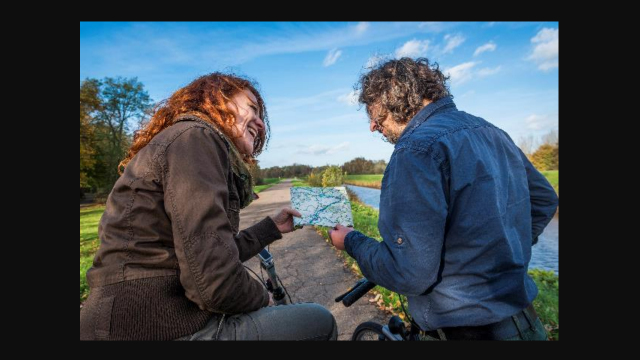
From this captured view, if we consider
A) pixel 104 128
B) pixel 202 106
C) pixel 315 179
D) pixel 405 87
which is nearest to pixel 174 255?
pixel 202 106

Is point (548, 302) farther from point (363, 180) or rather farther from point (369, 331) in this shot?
point (363, 180)

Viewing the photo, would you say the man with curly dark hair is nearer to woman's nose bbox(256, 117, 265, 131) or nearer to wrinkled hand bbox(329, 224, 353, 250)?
wrinkled hand bbox(329, 224, 353, 250)

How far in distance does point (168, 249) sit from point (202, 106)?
695 millimetres

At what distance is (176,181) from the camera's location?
129 cm

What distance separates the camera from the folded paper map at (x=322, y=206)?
2113 millimetres

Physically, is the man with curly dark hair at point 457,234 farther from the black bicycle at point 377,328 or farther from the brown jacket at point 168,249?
the brown jacket at point 168,249

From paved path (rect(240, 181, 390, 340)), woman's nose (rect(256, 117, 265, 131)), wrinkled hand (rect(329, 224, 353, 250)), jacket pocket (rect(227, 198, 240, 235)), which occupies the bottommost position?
paved path (rect(240, 181, 390, 340))

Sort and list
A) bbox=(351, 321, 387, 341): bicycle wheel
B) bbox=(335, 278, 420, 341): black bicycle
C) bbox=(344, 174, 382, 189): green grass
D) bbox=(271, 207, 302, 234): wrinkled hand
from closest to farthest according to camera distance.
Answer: bbox=(335, 278, 420, 341): black bicycle → bbox=(271, 207, 302, 234): wrinkled hand → bbox=(351, 321, 387, 341): bicycle wheel → bbox=(344, 174, 382, 189): green grass

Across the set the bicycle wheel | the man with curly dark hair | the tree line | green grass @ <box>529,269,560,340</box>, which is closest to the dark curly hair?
the man with curly dark hair

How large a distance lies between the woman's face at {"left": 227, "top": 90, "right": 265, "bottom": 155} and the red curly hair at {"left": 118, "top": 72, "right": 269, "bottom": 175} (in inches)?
1.0

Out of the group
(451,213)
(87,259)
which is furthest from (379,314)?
(87,259)

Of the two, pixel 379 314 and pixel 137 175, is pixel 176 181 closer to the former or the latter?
pixel 137 175

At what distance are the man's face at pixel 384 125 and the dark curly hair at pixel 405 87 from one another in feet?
0.07

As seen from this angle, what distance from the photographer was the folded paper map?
2.11m
